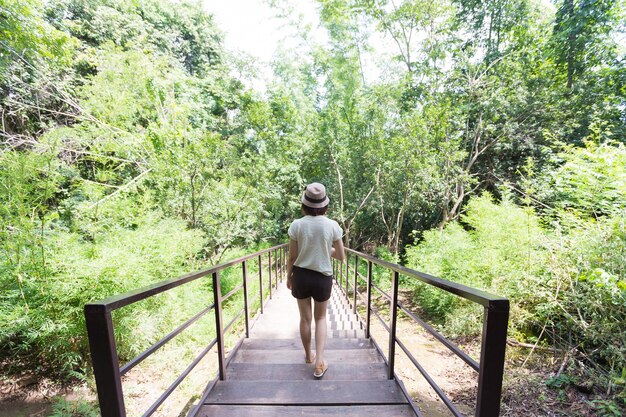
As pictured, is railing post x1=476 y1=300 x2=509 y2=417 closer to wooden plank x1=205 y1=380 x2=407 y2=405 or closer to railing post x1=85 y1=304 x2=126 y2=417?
wooden plank x1=205 y1=380 x2=407 y2=405

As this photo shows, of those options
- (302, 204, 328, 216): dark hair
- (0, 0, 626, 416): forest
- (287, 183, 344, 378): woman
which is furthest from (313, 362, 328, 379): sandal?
(0, 0, 626, 416): forest

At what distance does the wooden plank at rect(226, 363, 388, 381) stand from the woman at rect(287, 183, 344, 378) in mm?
112

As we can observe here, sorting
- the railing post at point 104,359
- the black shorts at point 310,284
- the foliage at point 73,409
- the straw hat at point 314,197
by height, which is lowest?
the foliage at point 73,409

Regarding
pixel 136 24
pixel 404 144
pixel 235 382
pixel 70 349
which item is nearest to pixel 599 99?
pixel 404 144

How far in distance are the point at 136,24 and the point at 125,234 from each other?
31.9 ft

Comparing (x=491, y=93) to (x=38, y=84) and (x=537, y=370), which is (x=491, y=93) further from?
(x=38, y=84)

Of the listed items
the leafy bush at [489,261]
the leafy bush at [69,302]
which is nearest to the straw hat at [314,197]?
the leafy bush at [69,302]

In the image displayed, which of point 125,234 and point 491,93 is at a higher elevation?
point 491,93

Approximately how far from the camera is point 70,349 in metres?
3.29

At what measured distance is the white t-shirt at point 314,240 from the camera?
1.92 m

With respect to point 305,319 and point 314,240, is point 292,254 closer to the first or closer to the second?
point 314,240

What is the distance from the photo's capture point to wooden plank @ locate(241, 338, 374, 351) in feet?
8.65

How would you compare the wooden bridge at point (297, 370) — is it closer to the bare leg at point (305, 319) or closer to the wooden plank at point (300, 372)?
the wooden plank at point (300, 372)

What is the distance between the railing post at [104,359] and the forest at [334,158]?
308 centimetres
